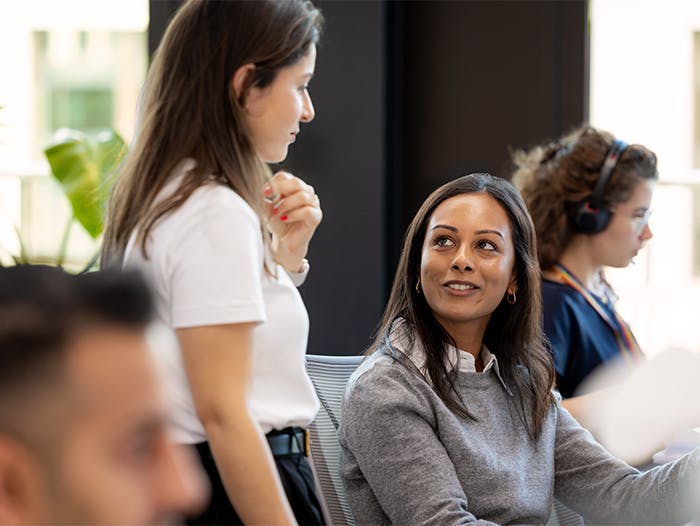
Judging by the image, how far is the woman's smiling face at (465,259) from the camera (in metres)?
1.72

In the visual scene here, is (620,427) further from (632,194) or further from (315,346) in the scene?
(315,346)

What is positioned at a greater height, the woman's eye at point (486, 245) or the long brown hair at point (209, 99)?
the long brown hair at point (209, 99)

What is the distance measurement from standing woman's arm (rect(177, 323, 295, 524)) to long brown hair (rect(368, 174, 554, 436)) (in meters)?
0.55

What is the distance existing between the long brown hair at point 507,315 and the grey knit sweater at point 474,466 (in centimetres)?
4

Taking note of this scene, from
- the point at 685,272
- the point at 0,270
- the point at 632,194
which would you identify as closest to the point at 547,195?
the point at 632,194

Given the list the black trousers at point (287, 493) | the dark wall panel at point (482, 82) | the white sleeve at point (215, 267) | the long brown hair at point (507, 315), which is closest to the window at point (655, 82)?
the dark wall panel at point (482, 82)

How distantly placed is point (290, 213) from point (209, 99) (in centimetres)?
25

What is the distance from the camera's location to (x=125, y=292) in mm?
563

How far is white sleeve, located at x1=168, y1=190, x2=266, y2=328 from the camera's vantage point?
117 cm

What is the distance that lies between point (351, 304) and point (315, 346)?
177 millimetres

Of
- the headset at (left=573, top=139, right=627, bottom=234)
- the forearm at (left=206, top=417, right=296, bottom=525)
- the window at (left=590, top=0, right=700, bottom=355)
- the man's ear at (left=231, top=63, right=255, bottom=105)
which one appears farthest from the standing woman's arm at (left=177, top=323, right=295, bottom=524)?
the window at (left=590, top=0, right=700, bottom=355)

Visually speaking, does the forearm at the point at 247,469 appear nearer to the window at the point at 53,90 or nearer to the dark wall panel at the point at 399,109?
the dark wall panel at the point at 399,109

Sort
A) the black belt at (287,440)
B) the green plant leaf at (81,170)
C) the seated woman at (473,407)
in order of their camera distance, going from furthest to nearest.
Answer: the green plant leaf at (81,170) < the seated woman at (473,407) < the black belt at (287,440)

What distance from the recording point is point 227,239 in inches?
46.9
